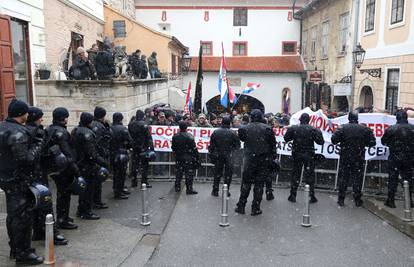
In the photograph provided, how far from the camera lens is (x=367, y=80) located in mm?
17672

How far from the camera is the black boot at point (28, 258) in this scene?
521 cm

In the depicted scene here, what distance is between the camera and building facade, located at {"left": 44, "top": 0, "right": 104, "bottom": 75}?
1207cm

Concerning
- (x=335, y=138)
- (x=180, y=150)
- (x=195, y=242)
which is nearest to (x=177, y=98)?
(x=180, y=150)

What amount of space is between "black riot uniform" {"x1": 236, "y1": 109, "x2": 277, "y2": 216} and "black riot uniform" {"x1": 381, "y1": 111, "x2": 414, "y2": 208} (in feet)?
7.91

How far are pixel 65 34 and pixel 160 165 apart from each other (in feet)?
19.6

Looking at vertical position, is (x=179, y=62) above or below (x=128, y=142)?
above

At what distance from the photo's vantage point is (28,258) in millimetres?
5227

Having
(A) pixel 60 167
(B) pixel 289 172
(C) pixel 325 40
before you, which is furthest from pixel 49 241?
(C) pixel 325 40

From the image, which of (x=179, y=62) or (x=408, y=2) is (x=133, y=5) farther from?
(x=408, y=2)

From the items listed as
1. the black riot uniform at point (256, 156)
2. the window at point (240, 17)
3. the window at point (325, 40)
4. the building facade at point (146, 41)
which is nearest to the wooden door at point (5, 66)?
the black riot uniform at point (256, 156)

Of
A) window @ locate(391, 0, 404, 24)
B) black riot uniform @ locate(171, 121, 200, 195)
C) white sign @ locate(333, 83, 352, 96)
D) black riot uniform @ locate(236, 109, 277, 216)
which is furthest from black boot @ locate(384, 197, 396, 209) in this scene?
white sign @ locate(333, 83, 352, 96)

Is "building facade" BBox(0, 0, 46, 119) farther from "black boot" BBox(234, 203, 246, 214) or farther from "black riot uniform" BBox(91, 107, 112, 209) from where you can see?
"black boot" BBox(234, 203, 246, 214)

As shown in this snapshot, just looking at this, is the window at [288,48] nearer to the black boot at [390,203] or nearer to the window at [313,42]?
the window at [313,42]

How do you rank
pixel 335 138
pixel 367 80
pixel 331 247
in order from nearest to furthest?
pixel 331 247 < pixel 335 138 < pixel 367 80
